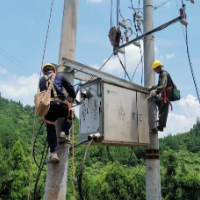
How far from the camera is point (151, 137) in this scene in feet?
15.6

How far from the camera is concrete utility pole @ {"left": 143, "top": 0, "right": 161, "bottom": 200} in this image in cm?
460

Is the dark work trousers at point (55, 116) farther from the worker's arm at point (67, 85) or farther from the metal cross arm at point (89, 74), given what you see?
the metal cross arm at point (89, 74)

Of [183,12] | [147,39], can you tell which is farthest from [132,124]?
[183,12]

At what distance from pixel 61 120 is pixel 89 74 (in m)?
0.92

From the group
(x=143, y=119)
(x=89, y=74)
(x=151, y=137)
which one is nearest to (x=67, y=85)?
(x=89, y=74)

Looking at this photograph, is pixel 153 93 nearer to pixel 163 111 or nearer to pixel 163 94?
pixel 163 94

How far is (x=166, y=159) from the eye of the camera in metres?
21.1

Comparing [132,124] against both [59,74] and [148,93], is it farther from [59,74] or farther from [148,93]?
[59,74]

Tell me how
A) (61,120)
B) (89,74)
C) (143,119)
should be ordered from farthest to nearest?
(143,119), (89,74), (61,120)

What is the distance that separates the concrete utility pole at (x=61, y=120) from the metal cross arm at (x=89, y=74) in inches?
2.4

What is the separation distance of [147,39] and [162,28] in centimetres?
43

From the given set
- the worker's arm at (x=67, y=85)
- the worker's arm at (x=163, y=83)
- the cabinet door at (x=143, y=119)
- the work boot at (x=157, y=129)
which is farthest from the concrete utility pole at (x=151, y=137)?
the worker's arm at (x=67, y=85)

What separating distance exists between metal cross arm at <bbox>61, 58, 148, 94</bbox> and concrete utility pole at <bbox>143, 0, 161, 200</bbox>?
420mm

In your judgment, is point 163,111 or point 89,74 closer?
point 89,74
